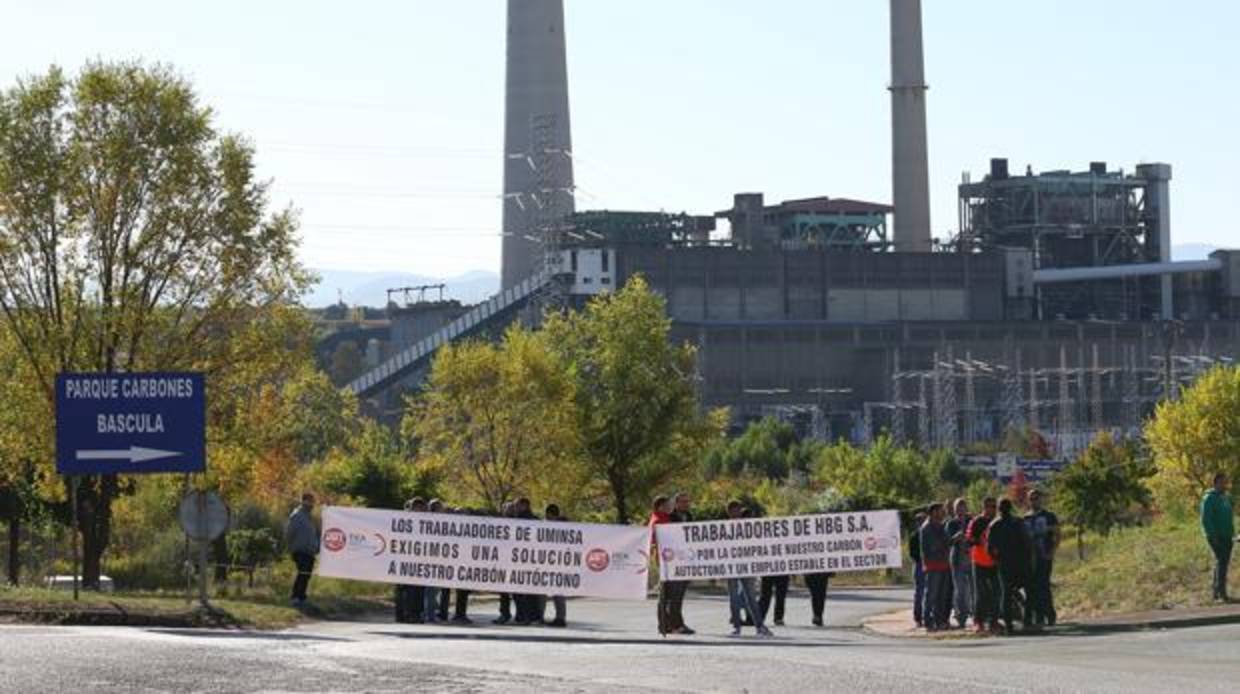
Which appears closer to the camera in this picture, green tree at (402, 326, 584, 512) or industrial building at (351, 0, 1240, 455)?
green tree at (402, 326, 584, 512)

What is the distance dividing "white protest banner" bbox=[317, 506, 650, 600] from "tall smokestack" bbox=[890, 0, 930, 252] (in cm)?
10820

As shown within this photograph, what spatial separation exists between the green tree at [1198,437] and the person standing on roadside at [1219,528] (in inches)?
1719

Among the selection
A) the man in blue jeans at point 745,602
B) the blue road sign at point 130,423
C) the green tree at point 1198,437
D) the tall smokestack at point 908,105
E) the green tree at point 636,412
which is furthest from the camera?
the tall smokestack at point 908,105

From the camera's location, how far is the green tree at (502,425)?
57312 millimetres

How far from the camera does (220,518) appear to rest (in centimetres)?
2775

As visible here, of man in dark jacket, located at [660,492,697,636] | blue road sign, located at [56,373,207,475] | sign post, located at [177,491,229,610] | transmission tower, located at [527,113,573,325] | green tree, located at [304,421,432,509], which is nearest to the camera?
sign post, located at [177,491,229,610]

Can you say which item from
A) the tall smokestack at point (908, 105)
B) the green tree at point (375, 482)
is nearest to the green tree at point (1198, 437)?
the green tree at point (375, 482)

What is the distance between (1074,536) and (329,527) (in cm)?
4291

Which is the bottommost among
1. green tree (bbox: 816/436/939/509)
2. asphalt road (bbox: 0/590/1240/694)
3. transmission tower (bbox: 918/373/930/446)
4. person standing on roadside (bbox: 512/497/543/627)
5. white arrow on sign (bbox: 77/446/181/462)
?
asphalt road (bbox: 0/590/1240/694)

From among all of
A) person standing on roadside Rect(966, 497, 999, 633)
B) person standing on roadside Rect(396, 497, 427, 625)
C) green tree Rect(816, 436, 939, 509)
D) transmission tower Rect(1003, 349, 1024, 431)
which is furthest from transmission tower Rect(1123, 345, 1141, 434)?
person standing on roadside Rect(966, 497, 999, 633)

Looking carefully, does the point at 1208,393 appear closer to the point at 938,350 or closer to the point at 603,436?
the point at 603,436

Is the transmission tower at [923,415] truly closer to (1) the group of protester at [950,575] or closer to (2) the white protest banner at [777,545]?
(2) the white protest banner at [777,545]

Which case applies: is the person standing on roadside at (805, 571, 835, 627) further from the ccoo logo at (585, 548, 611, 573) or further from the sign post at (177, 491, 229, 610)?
the sign post at (177, 491, 229, 610)

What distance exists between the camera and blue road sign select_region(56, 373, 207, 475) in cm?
2823
